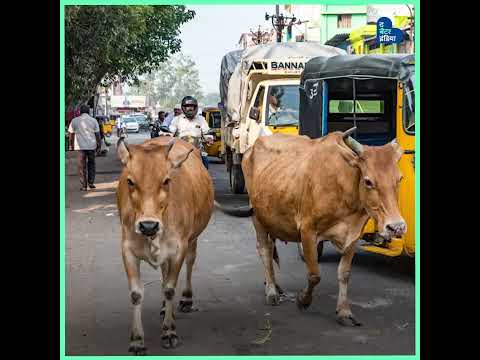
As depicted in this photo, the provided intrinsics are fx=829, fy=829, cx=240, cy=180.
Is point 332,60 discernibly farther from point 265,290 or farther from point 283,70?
point 283,70

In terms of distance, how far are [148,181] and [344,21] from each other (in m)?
47.3

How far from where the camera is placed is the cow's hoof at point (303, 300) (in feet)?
23.9

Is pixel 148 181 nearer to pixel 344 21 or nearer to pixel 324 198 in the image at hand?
pixel 324 198

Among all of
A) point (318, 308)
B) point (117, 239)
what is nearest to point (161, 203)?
point (318, 308)

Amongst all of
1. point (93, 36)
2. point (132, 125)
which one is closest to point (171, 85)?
point (132, 125)

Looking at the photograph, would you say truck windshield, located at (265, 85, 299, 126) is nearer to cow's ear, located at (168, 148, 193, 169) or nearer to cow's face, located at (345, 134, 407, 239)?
cow's face, located at (345, 134, 407, 239)

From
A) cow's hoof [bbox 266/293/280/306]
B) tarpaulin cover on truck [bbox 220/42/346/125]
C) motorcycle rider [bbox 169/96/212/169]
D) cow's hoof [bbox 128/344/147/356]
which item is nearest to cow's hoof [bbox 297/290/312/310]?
Result: cow's hoof [bbox 266/293/280/306]

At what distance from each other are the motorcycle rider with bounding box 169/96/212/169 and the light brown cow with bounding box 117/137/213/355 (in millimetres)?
3905

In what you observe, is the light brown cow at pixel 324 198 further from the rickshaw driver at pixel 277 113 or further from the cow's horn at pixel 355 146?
the rickshaw driver at pixel 277 113

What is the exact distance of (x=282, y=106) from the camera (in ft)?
48.0

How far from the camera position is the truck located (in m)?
14.5

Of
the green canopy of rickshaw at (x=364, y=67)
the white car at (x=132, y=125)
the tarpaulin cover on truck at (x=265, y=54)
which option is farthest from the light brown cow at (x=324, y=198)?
the white car at (x=132, y=125)

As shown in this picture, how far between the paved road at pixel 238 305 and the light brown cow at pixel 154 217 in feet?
1.24

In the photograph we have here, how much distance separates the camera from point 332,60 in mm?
9453
